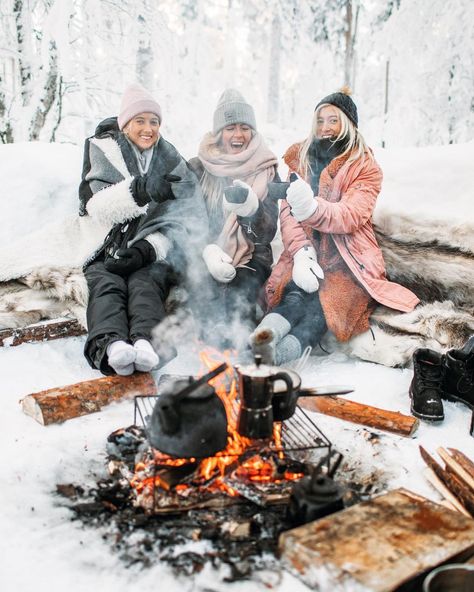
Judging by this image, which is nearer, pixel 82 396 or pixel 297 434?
pixel 297 434

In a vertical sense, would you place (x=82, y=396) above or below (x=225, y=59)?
below

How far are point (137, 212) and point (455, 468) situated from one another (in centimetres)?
299

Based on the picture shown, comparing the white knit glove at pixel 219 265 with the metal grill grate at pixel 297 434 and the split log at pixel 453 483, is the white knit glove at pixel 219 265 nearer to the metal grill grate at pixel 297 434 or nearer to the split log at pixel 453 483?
the metal grill grate at pixel 297 434

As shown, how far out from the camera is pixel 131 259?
4066 millimetres

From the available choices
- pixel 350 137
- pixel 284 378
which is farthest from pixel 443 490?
pixel 350 137

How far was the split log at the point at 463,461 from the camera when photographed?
249 centimetres

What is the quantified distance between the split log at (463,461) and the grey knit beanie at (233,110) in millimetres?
3150

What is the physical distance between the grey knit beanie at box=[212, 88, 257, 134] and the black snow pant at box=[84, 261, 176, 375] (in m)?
1.41

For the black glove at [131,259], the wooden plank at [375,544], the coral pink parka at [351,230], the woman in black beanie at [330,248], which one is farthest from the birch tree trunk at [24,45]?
the wooden plank at [375,544]

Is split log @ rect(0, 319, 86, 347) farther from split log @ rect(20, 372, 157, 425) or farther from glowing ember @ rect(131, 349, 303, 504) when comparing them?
glowing ember @ rect(131, 349, 303, 504)

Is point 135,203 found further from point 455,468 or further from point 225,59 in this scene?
point 225,59

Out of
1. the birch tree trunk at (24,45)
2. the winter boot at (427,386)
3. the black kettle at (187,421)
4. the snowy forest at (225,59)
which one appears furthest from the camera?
the snowy forest at (225,59)

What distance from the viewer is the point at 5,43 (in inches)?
293

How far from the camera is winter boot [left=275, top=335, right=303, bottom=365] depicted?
3.79m
